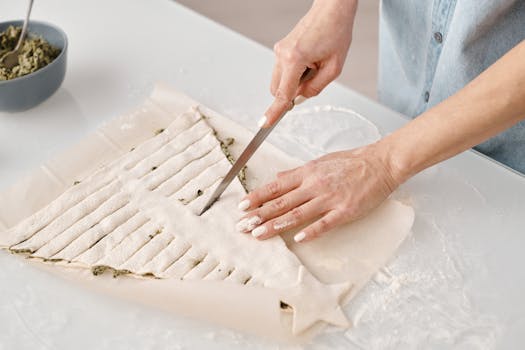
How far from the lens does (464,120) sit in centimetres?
112

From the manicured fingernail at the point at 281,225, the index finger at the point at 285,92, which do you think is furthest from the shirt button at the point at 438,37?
the manicured fingernail at the point at 281,225

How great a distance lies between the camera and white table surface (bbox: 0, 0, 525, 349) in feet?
3.48

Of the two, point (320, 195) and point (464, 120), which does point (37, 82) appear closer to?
point (320, 195)

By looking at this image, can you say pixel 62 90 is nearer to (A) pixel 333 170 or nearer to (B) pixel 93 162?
(B) pixel 93 162

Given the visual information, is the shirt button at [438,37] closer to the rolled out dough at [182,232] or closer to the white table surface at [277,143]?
the white table surface at [277,143]

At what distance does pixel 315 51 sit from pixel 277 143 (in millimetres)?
233

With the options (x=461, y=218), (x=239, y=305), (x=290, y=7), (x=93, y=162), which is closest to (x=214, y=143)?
(x=93, y=162)

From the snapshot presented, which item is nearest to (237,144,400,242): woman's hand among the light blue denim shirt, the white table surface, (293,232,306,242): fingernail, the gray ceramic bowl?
(293,232,306,242): fingernail

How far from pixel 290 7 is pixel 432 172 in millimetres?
2203

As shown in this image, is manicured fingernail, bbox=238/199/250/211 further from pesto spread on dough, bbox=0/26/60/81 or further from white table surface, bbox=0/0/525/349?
pesto spread on dough, bbox=0/26/60/81

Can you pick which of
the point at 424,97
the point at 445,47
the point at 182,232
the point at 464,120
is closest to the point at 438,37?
the point at 445,47

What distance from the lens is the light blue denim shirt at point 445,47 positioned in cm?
122

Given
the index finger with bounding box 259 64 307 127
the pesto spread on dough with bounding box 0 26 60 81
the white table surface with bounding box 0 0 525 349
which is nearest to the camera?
the white table surface with bounding box 0 0 525 349

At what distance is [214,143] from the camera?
1354 mm
